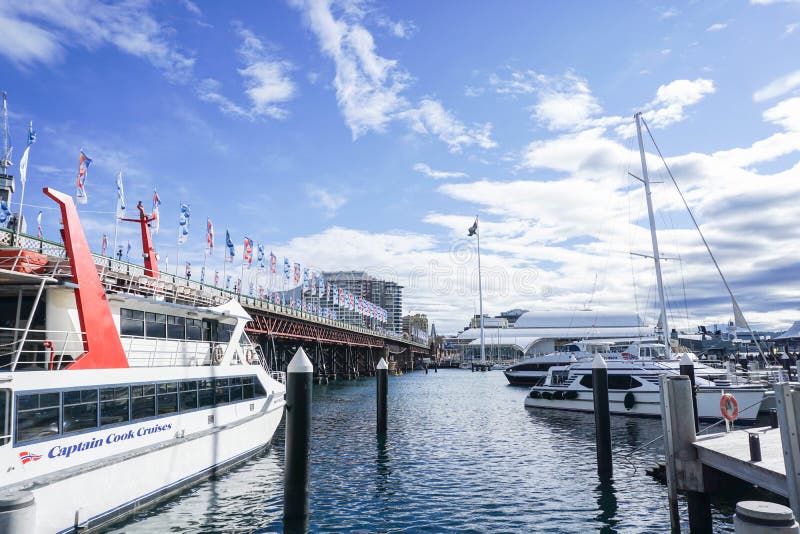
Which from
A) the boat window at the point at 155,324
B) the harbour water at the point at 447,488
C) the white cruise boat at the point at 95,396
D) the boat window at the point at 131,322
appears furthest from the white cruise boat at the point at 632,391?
the boat window at the point at 131,322

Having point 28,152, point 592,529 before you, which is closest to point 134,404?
point 592,529

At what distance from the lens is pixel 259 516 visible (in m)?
15.6

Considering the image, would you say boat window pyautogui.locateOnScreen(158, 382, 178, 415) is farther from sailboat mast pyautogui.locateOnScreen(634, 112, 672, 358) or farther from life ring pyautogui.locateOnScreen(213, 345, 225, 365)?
sailboat mast pyautogui.locateOnScreen(634, 112, 672, 358)

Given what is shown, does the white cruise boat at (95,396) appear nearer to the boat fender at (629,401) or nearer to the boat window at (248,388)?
the boat window at (248,388)

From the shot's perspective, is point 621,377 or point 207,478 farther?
point 621,377

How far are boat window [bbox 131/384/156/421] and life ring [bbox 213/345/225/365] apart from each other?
5.78m

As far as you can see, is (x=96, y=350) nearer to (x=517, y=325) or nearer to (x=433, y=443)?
(x=433, y=443)

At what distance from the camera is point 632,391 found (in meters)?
38.0

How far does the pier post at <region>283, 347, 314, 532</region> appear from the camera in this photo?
14.2 m

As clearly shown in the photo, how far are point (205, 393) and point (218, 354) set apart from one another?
3832mm

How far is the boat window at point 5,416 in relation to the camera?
11453 millimetres

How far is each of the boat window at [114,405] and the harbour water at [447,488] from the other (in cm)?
295

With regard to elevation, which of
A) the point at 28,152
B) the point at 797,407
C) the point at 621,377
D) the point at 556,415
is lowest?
the point at 556,415

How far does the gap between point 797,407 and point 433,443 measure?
20.0 meters
